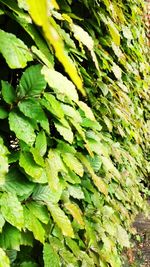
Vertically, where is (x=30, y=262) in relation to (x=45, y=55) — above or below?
below

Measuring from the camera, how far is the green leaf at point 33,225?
1106mm

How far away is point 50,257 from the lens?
126 cm

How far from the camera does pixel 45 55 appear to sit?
1207 mm

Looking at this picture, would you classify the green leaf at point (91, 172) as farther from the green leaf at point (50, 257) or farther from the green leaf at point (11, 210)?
the green leaf at point (11, 210)

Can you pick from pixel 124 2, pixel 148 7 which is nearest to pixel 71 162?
pixel 124 2

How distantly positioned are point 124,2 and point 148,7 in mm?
1551

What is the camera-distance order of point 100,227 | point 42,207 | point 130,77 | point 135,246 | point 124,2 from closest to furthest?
point 42,207 < point 100,227 < point 124,2 < point 130,77 < point 135,246

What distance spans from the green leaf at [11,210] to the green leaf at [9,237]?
0.08 metres

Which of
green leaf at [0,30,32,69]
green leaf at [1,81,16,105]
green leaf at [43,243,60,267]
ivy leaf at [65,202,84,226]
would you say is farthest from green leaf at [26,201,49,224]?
green leaf at [0,30,32,69]

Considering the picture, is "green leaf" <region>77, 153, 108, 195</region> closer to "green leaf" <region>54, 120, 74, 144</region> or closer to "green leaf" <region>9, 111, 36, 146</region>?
"green leaf" <region>54, 120, 74, 144</region>

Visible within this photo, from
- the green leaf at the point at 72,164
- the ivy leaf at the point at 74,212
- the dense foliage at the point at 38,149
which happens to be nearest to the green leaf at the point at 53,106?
the dense foliage at the point at 38,149

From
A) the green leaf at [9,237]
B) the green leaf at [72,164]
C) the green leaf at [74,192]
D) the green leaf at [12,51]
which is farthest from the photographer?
the green leaf at [74,192]

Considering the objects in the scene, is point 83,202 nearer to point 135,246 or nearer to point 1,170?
point 1,170

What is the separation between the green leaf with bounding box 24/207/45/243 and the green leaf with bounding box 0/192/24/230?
0.11m
